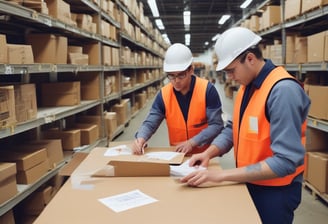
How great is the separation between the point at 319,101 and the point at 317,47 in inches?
22.0

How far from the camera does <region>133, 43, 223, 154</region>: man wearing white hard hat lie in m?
2.41

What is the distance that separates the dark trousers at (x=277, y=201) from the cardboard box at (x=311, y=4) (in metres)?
2.45

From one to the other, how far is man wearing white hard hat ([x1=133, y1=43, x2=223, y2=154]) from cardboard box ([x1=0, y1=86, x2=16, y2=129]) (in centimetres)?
86

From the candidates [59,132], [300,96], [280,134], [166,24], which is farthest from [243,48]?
[166,24]

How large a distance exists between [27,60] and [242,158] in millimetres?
1716

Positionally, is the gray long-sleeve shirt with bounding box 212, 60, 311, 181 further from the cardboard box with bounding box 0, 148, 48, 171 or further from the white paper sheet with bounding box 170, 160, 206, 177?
the cardboard box with bounding box 0, 148, 48, 171

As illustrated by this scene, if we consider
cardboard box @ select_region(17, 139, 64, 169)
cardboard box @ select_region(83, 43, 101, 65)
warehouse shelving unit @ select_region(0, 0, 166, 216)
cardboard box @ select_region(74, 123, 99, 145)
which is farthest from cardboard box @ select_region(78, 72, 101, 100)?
cardboard box @ select_region(17, 139, 64, 169)

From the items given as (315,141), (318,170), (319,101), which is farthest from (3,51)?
(315,141)

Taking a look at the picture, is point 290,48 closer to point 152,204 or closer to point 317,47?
point 317,47

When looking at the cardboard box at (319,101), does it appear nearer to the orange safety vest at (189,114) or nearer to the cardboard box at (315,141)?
the cardboard box at (315,141)

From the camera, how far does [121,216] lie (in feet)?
3.98

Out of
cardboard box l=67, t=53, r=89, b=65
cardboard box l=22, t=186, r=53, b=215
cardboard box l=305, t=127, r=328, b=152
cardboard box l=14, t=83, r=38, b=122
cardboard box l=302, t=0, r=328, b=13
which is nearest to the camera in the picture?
cardboard box l=14, t=83, r=38, b=122

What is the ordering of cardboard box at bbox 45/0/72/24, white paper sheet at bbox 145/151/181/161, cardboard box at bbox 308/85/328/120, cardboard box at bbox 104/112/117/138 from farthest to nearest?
cardboard box at bbox 104/112/117/138 < cardboard box at bbox 308/85/328/120 < cardboard box at bbox 45/0/72/24 < white paper sheet at bbox 145/151/181/161

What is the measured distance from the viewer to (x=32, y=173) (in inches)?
102
